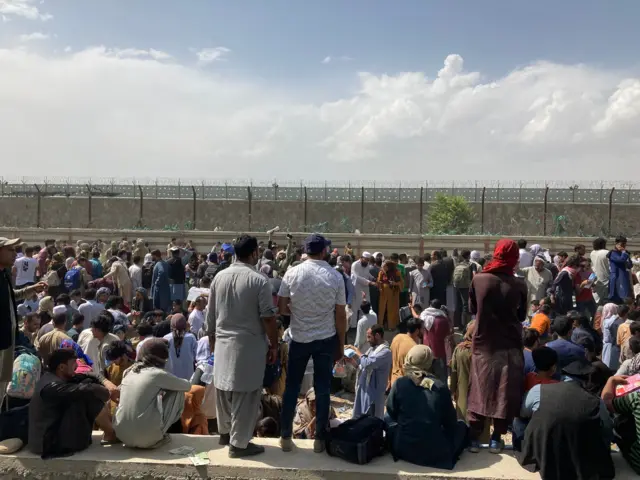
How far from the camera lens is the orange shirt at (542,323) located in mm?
7555

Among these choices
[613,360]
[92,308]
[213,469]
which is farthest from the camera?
[92,308]

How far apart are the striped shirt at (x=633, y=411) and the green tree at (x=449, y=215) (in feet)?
71.8

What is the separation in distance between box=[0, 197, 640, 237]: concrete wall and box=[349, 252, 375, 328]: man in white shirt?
1372 centimetres

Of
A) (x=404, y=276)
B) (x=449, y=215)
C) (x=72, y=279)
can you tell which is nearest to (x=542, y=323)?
(x=404, y=276)

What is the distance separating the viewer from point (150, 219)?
94.4 ft

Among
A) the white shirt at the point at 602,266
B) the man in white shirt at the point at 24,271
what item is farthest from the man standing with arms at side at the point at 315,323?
the man in white shirt at the point at 24,271

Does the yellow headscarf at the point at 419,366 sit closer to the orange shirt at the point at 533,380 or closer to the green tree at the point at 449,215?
the orange shirt at the point at 533,380

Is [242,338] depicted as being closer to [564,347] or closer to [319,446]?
[319,446]

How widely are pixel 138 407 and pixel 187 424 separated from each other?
3.12 feet

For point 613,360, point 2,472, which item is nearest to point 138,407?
point 2,472

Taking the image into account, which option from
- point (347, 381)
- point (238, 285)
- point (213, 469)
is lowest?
point (347, 381)

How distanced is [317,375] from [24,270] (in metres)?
8.94

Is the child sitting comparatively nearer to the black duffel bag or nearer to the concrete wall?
the black duffel bag

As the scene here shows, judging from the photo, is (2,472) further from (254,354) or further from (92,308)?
(92,308)
